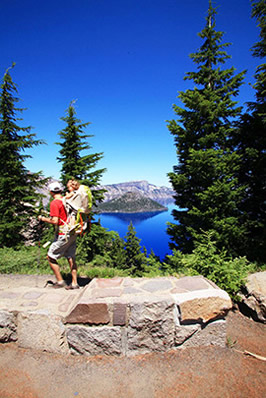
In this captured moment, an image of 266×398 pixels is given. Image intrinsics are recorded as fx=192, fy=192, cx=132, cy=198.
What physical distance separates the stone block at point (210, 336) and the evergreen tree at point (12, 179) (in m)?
8.93

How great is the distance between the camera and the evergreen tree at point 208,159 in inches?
323

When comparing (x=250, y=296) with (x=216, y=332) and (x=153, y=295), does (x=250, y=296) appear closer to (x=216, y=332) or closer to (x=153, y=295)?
(x=216, y=332)

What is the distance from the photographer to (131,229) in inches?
1083

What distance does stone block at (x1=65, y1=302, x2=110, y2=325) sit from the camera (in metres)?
2.90

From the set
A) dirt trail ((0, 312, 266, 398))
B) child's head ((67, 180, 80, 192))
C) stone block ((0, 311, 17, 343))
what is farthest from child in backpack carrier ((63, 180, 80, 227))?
dirt trail ((0, 312, 266, 398))

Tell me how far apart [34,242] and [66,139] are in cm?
632

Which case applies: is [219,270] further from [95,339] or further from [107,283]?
[95,339]

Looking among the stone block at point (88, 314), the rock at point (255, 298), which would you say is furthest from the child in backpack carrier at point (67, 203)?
the rock at point (255, 298)

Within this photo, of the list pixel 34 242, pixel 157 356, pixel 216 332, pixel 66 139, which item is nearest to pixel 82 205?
pixel 157 356

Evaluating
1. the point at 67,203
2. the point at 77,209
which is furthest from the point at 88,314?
the point at 67,203

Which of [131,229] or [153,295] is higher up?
[153,295]

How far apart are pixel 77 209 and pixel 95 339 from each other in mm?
2283

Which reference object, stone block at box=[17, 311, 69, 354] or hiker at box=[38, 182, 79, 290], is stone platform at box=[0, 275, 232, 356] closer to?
stone block at box=[17, 311, 69, 354]

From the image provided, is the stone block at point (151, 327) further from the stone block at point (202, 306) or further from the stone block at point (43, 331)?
the stone block at point (43, 331)
